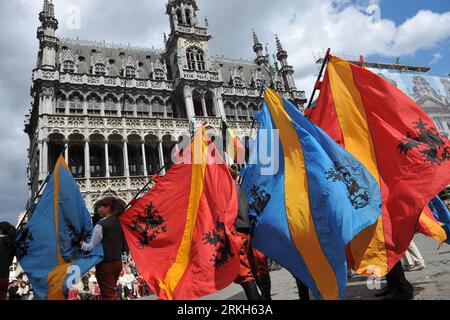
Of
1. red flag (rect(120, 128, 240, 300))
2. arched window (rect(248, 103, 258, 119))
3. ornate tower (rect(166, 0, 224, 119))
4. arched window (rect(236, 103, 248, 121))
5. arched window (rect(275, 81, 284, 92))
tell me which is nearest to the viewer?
red flag (rect(120, 128, 240, 300))

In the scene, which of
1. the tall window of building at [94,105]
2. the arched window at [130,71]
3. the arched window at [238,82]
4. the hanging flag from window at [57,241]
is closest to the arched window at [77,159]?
the tall window of building at [94,105]

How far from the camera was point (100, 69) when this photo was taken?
26.7 m

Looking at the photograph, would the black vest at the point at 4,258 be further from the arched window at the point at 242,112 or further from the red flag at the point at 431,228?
the arched window at the point at 242,112

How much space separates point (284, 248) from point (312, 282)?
0.59 meters

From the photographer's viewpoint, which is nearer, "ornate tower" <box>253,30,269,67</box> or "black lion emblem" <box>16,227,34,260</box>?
"black lion emblem" <box>16,227,34,260</box>

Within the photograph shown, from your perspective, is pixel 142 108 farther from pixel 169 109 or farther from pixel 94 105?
pixel 94 105

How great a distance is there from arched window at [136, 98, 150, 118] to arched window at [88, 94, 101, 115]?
10.5 ft

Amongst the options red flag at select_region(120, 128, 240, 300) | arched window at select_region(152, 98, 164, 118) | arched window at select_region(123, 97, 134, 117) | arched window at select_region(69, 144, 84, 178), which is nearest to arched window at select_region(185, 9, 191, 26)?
arched window at select_region(152, 98, 164, 118)

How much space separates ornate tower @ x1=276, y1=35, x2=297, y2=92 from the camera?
121 ft

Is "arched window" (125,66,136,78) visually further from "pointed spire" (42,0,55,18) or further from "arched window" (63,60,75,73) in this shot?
"pointed spire" (42,0,55,18)

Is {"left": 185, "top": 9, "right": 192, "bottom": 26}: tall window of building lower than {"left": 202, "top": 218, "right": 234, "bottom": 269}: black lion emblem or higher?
higher

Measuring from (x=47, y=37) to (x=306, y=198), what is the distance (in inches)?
1072

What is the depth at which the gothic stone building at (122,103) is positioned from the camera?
21672 millimetres
